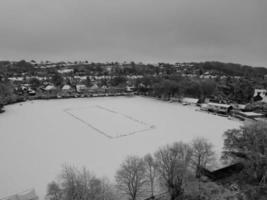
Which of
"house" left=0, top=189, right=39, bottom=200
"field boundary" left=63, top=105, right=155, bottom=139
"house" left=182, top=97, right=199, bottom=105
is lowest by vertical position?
"field boundary" left=63, top=105, right=155, bottom=139

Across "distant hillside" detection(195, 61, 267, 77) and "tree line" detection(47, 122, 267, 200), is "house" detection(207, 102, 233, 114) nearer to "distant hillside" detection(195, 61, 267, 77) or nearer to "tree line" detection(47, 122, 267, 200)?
"tree line" detection(47, 122, 267, 200)

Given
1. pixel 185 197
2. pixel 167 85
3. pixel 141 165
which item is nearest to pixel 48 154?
pixel 141 165

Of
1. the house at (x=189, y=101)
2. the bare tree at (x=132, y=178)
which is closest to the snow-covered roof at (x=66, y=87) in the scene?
the house at (x=189, y=101)

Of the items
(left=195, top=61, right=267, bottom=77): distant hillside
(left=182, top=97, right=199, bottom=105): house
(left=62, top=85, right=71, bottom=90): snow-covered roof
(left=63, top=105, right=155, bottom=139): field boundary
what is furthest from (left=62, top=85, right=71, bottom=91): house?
(left=195, top=61, right=267, bottom=77): distant hillside

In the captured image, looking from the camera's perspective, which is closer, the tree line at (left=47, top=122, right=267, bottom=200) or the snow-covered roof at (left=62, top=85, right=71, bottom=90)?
the tree line at (left=47, top=122, right=267, bottom=200)

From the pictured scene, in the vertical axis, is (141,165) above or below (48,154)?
above

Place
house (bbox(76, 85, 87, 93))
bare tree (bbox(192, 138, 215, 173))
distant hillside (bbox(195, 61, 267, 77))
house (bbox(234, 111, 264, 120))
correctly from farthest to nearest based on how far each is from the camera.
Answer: distant hillside (bbox(195, 61, 267, 77)) < house (bbox(76, 85, 87, 93)) < house (bbox(234, 111, 264, 120)) < bare tree (bbox(192, 138, 215, 173))

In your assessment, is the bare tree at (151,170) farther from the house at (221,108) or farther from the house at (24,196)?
the house at (221,108)

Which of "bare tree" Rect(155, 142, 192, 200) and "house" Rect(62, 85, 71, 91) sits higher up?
"bare tree" Rect(155, 142, 192, 200)

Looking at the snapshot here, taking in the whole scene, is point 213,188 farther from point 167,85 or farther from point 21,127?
point 167,85
